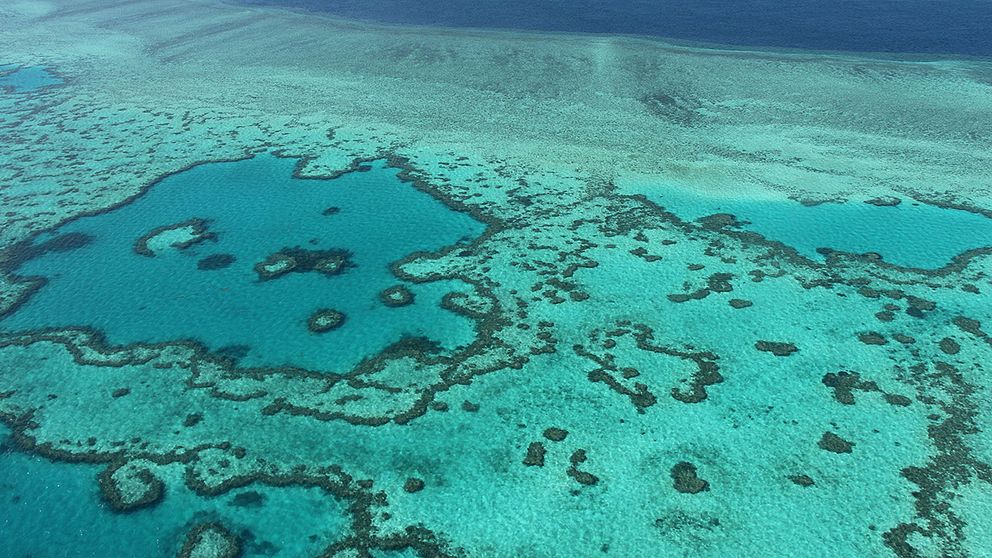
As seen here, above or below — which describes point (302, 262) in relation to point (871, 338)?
below

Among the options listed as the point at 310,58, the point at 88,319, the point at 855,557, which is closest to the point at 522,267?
the point at 855,557

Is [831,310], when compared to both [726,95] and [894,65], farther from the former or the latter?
[894,65]

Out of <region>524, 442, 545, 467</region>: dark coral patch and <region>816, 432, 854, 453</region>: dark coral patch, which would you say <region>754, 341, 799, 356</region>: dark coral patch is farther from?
<region>524, 442, 545, 467</region>: dark coral patch

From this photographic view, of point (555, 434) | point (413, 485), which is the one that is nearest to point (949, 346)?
point (555, 434)

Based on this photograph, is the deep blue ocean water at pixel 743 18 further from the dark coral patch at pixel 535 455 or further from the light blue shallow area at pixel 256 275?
the dark coral patch at pixel 535 455

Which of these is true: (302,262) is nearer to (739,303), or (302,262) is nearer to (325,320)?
(325,320)

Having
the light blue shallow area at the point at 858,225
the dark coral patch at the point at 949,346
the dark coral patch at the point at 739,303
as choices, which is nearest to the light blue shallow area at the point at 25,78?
the light blue shallow area at the point at 858,225
